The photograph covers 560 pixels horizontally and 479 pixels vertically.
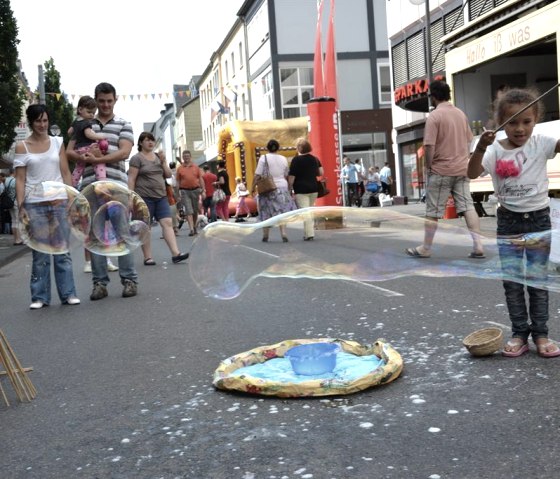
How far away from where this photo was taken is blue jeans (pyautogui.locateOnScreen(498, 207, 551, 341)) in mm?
4203

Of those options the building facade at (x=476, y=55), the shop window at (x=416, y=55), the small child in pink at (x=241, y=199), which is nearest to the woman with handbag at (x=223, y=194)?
the small child in pink at (x=241, y=199)

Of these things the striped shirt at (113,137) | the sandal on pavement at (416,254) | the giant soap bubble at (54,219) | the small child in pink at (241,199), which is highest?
the striped shirt at (113,137)

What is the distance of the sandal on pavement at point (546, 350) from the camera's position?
168 inches

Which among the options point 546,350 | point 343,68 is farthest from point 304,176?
point 343,68

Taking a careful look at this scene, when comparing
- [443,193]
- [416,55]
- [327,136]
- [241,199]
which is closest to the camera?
[443,193]

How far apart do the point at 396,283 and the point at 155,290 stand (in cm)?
253

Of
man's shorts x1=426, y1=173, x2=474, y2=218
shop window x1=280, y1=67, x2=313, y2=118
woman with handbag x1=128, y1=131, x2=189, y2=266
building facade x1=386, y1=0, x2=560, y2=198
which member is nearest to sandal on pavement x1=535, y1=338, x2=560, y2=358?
man's shorts x1=426, y1=173, x2=474, y2=218

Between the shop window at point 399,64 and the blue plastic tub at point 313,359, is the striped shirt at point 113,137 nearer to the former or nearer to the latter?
the blue plastic tub at point 313,359

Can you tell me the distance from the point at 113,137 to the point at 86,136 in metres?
0.26

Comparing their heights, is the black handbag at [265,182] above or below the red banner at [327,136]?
below

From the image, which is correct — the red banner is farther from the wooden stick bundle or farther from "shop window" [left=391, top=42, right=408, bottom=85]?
the wooden stick bundle

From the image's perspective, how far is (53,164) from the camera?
7074 millimetres

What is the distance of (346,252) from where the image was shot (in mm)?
4473

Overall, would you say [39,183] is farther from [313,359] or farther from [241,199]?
[241,199]
